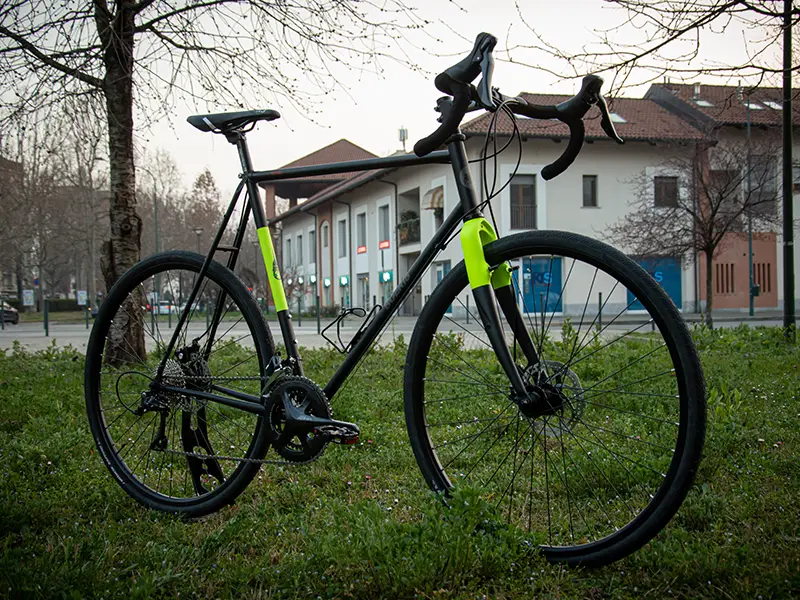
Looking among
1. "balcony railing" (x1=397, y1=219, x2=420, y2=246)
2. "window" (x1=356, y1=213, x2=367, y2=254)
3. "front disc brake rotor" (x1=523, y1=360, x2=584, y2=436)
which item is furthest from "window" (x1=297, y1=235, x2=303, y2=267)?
"front disc brake rotor" (x1=523, y1=360, x2=584, y2=436)

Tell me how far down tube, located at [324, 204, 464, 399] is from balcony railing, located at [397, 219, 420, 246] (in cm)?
2538

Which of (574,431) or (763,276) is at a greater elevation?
(763,276)

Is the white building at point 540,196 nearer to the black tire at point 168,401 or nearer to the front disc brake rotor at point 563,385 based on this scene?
the black tire at point 168,401

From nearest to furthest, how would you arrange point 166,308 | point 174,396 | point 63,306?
1. point 174,396
2. point 166,308
3. point 63,306

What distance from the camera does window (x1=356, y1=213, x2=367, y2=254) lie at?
3243cm

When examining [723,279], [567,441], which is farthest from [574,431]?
[723,279]

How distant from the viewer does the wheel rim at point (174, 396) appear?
2930 mm

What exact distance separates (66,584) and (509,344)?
1.47 m

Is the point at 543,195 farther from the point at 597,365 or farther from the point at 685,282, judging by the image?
the point at 597,365

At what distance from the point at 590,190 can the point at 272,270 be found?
25.9 m

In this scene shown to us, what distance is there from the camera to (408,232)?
1141 inches

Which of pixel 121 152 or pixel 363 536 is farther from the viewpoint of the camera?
pixel 121 152

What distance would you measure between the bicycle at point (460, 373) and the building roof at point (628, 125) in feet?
61.2

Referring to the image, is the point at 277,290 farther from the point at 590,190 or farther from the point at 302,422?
the point at 590,190
